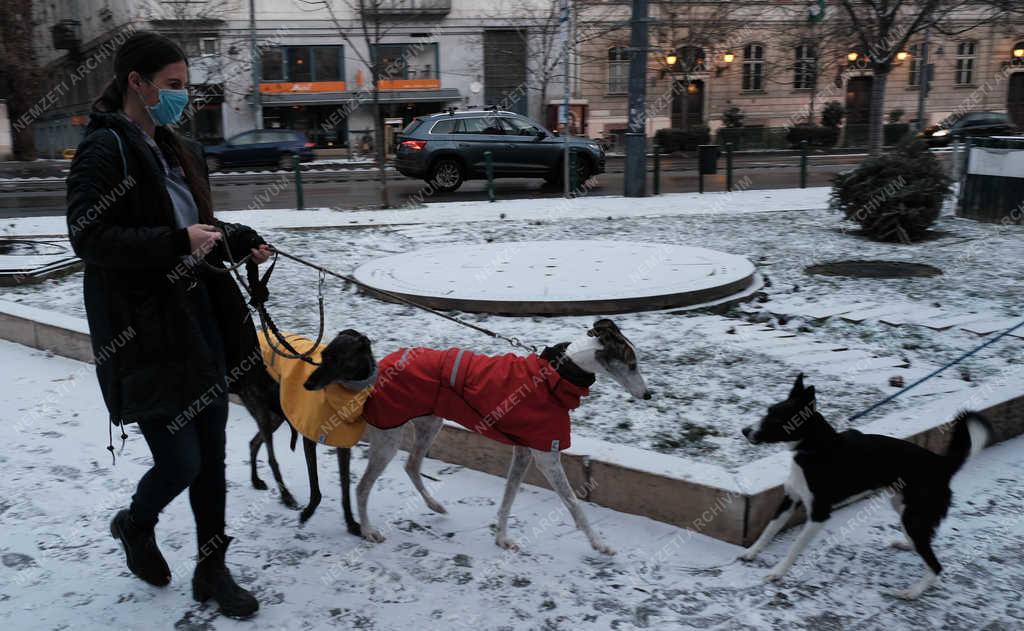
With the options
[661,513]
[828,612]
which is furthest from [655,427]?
[828,612]

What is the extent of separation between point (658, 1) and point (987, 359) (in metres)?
32.6

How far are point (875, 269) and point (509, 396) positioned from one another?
6698 mm

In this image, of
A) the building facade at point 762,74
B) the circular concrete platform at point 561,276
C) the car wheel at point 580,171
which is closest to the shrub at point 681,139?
the building facade at point 762,74

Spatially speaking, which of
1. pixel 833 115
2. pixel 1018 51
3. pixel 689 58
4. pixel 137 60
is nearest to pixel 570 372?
pixel 137 60

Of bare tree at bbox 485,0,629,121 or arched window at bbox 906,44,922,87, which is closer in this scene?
bare tree at bbox 485,0,629,121

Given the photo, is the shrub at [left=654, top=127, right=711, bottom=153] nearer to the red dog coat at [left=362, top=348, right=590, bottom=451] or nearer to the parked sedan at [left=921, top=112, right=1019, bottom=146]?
the parked sedan at [left=921, top=112, right=1019, bottom=146]

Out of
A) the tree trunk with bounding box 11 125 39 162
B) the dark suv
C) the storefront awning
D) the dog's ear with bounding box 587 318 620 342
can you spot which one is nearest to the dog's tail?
the dog's ear with bounding box 587 318 620 342

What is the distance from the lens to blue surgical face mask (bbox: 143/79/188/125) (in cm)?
290

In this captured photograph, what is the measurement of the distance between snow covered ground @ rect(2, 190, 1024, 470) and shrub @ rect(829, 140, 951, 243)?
29cm

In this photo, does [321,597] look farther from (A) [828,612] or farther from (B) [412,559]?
(A) [828,612]

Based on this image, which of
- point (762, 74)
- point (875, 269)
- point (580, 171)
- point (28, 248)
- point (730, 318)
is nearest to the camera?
point (730, 318)

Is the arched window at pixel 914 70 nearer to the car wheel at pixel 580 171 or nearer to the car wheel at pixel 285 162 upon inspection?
the car wheel at pixel 580 171

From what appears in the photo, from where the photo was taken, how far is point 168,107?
2.92 m

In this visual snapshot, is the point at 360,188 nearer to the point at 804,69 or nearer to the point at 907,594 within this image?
the point at 907,594
